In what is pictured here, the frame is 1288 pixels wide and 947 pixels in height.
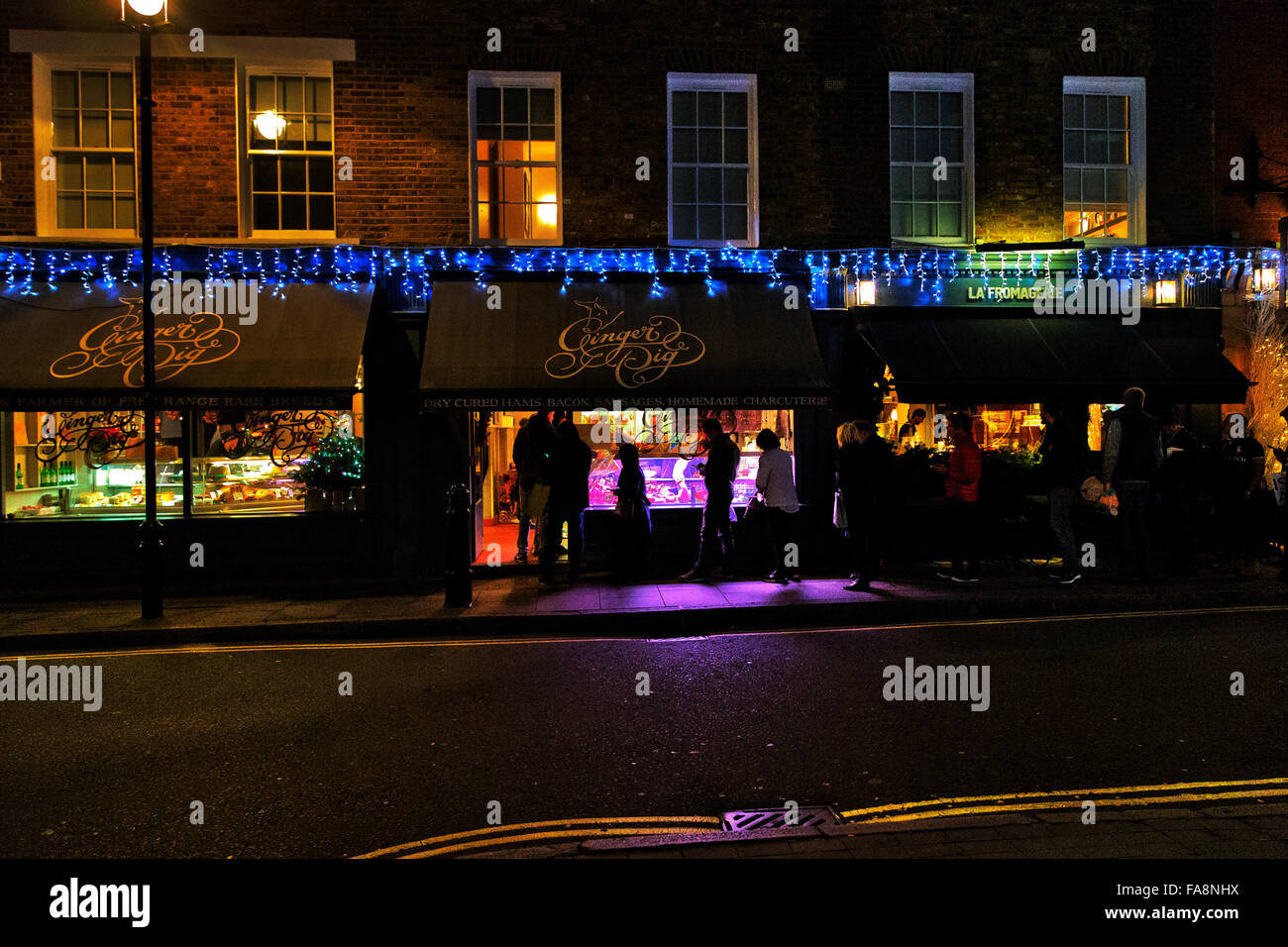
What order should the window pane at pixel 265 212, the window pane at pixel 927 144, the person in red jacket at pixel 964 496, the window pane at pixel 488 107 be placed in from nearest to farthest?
1. the person in red jacket at pixel 964 496
2. the window pane at pixel 265 212
3. the window pane at pixel 488 107
4. the window pane at pixel 927 144

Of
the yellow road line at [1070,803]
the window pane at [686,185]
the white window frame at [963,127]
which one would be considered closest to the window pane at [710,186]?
the window pane at [686,185]

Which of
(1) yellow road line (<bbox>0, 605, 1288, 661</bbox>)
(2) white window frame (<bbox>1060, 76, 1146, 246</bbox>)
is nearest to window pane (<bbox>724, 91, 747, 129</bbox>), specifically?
(2) white window frame (<bbox>1060, 76, 1146, 246</bbox>)

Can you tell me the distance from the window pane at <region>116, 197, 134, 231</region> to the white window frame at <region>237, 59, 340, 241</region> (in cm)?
145

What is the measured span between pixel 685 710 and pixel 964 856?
2743mm

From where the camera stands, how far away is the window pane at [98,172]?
40.2ft

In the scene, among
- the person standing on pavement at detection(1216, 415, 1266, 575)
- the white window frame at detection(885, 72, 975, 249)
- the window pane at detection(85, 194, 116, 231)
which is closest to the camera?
the person standing on pavement at detection(1216, 415, 1266, 575)

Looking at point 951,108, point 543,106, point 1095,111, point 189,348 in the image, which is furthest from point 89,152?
point 1095,111

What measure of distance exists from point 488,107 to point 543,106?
71cm

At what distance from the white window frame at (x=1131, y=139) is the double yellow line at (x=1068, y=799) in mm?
10213

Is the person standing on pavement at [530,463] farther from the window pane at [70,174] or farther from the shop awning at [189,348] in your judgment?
the window pane at [70,174]

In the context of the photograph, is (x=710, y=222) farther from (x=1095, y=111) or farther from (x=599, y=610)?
(x=599, y=610)

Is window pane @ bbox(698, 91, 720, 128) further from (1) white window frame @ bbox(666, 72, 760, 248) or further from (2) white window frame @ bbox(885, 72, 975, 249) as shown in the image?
(2) white window frame @ bbox(885, 72, 975, 249)

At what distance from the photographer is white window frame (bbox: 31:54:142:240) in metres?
→ 12.0
